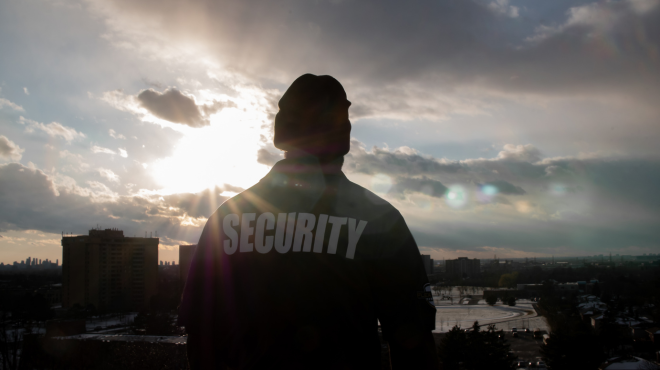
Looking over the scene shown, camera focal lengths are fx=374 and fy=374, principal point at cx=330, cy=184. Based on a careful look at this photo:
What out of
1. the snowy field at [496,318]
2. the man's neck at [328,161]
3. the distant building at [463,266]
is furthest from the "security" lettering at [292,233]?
the distant building at [463,266]

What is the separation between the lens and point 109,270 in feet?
152

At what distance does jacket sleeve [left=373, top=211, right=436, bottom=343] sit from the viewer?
107 centimetres

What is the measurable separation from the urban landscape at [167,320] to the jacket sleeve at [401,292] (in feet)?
0.20

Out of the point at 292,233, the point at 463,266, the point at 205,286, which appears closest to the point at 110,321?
the point at 205,286

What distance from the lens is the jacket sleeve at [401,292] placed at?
1065 mm

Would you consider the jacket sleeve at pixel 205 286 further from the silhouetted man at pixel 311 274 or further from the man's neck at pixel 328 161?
the man's neck at pixel 328 161

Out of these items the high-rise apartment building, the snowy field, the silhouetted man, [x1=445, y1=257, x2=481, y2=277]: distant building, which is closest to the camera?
the silhouetted man

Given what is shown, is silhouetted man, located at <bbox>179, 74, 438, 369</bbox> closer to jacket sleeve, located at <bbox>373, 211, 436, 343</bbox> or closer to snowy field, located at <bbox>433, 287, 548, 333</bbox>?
jacket sleeve, located at <bbox>373, 211, 436, 343</bbox>

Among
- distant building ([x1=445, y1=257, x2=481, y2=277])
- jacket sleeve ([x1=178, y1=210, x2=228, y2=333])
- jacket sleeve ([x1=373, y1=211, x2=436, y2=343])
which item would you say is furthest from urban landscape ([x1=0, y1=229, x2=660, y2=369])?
distant building ([x1=445, y1=257, x2=481, y2=277])

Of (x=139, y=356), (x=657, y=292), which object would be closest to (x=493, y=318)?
(x=657, y=292)

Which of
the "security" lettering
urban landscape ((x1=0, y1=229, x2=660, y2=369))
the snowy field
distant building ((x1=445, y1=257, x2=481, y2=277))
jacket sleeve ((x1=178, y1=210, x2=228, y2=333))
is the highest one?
the "security" lettering

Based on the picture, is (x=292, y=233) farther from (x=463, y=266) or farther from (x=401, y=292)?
(x=463, y=266)

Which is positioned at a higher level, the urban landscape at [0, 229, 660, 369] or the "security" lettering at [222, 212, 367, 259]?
the "security" lettering at [222, 212, 367, 259]

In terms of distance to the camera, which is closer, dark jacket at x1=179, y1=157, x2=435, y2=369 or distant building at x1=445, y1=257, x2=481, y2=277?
dark jacket at x1=179, y1=157, x2=435, y2=369
